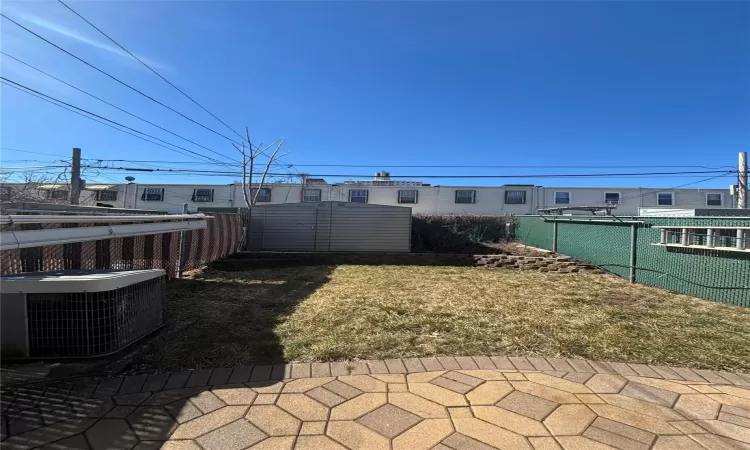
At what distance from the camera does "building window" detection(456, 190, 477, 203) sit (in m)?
22.2

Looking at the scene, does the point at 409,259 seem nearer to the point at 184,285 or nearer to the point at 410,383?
the point at 184,285

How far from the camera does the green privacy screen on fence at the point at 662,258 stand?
5.50 metres

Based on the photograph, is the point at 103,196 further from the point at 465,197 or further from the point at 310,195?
the point at 465,197

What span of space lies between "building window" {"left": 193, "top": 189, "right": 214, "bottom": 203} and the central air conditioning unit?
22.8 meters

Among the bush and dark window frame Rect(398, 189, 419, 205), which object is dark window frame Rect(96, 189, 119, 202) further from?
the bush

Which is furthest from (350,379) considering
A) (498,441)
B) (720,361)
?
(720,361)

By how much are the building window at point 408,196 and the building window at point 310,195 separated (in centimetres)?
490

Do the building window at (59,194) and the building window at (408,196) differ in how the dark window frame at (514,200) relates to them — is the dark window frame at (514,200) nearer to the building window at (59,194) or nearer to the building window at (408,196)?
the building window at (408,196)

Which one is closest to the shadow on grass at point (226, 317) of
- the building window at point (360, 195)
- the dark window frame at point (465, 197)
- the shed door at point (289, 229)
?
the shed door at point (289, 229)

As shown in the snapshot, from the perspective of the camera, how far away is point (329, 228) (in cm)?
1241

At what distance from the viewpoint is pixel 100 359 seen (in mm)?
2814

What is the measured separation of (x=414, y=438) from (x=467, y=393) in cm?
65

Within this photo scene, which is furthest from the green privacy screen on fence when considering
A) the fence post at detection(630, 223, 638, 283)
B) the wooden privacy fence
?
the wooden privacy fence

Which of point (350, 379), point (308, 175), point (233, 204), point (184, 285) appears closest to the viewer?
Result: point (350, 379)
